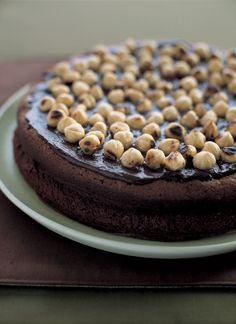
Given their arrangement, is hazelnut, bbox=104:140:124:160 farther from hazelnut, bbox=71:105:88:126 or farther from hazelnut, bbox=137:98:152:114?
hazelnut, bbox=137:98:152:114

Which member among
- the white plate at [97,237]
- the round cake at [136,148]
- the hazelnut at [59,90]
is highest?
the hazelnut at [59,90]

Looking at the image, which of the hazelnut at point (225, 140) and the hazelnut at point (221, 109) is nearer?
the hazelnut at point (225, 140)

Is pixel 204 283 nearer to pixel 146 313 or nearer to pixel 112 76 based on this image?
pixel 146 313

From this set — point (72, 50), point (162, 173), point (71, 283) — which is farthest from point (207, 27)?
point (71, 283)

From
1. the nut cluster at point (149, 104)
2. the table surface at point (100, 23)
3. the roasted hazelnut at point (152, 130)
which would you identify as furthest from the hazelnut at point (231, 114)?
the table surface at point (100, 23)

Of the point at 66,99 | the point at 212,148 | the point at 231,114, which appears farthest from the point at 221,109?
the point at 66,99

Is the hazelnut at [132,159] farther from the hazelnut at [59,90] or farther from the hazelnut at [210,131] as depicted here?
the hazelnut at [59,90]

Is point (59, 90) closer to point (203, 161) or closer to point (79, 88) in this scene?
point (79, 88)
